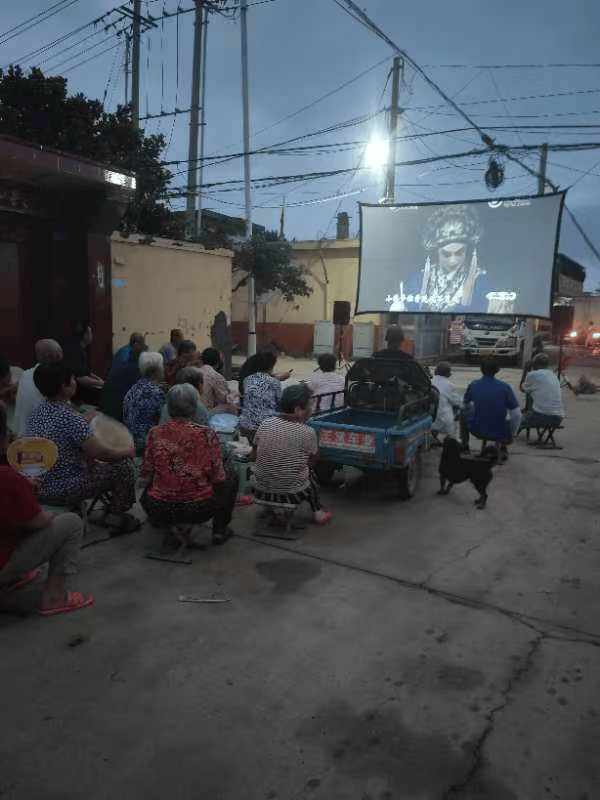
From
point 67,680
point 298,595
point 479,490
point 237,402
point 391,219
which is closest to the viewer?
point 67,680

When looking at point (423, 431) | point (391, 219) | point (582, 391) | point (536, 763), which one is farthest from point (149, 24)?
point (536, 763)

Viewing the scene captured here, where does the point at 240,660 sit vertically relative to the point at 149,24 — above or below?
below

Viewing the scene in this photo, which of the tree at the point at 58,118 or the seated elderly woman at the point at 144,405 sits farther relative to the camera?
the tree at the point at 58,118

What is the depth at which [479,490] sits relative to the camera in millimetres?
6434

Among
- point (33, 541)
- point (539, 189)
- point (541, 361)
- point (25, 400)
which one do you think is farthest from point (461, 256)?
point (539, 189)

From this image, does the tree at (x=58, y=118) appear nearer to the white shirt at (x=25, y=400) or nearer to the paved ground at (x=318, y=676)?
the white shirt at (x=25, y=400)

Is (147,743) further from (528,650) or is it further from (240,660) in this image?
(528,650)

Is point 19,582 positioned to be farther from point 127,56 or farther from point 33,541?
point 127,56

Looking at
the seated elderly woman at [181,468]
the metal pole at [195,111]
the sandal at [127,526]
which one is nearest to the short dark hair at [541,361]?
the seated elderly woman at [181,468]

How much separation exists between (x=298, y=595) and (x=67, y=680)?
1617mm

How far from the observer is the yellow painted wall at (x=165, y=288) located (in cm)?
1212

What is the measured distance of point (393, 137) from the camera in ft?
58.1

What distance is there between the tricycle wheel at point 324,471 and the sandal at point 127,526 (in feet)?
7.69

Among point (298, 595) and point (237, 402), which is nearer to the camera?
point (298, 595)
